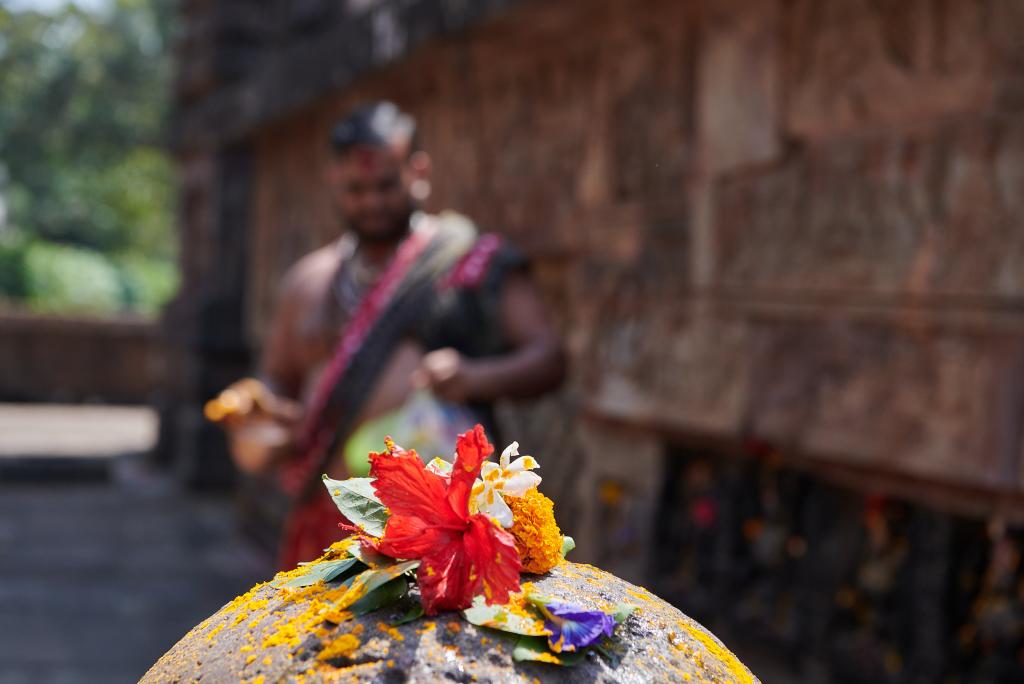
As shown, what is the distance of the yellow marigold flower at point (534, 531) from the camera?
1159mm

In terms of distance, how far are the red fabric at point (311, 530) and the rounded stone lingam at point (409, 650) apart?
1716 mm

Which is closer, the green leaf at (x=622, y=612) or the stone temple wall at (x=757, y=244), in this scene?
the green leaf at (x=622, y=612)

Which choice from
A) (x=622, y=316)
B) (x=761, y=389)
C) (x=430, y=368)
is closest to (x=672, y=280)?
(x=622, y=316)

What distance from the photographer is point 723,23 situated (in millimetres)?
3521

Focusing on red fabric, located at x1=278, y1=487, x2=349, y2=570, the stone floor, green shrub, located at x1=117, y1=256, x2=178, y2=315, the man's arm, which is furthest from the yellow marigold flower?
green shrub, located at x1=117, y1=256, x2=178, y2=315

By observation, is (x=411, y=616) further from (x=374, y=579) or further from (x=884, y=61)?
(x=884, y=61)

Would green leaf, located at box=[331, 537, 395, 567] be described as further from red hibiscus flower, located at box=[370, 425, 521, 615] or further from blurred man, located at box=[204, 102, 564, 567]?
blurred man, located at box=[204, 102, 564, 567]

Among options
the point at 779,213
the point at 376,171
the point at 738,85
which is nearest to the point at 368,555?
the point at 376,171

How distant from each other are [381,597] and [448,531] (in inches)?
3.4

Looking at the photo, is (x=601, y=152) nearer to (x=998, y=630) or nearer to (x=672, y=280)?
(x=672, y=280)

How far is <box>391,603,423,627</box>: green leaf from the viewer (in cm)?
104

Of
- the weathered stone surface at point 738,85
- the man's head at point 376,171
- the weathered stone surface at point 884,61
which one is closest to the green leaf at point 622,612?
the weathered stone surface at point 884,61

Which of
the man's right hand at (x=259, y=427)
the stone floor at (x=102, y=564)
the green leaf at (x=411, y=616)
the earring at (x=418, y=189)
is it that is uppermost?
the earring at (x=418, y=189)

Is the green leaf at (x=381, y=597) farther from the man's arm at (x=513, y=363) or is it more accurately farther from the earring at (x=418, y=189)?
the earring at (x=418, y=189)
